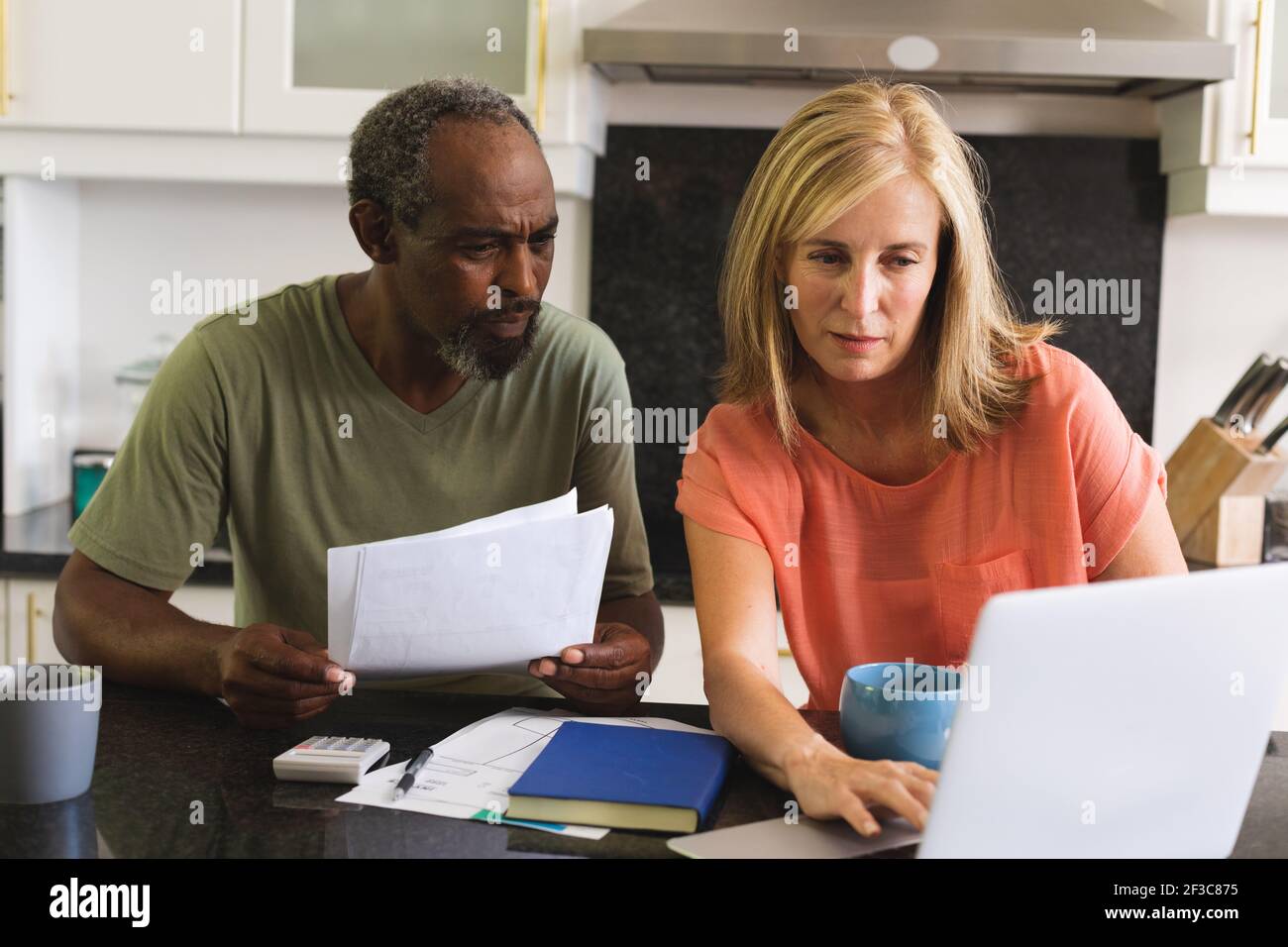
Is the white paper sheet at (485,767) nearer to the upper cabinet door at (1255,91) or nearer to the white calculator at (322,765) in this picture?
the white calculator at (322,765)

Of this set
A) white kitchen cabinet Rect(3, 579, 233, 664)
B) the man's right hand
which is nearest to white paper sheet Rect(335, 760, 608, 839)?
the man's right hand

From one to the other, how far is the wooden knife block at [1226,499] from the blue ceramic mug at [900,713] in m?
1.45

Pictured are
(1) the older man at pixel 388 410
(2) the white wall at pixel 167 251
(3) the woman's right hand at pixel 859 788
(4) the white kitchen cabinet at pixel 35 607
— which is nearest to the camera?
(3) the woman's right hand at pixel 859 788

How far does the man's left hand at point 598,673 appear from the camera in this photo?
123cm

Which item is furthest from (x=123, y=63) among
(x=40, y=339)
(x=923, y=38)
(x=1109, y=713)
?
(x=1109, y=713)

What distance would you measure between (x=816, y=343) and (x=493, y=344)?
15.4 inches

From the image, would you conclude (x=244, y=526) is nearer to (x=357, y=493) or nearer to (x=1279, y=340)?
(x=357, y=493)

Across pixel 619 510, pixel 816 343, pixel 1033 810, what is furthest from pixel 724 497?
pixel 1033 810

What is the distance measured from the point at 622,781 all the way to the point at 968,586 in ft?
1.63

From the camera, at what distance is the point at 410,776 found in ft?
3.32

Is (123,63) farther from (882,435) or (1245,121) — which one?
(1245,121)

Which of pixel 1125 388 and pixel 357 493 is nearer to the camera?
pixel 357 493

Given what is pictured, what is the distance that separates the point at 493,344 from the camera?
1.50m

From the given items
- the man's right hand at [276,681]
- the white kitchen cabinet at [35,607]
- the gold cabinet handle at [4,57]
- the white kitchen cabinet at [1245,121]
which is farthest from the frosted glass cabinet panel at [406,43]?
the man's right hand at [276,681]
